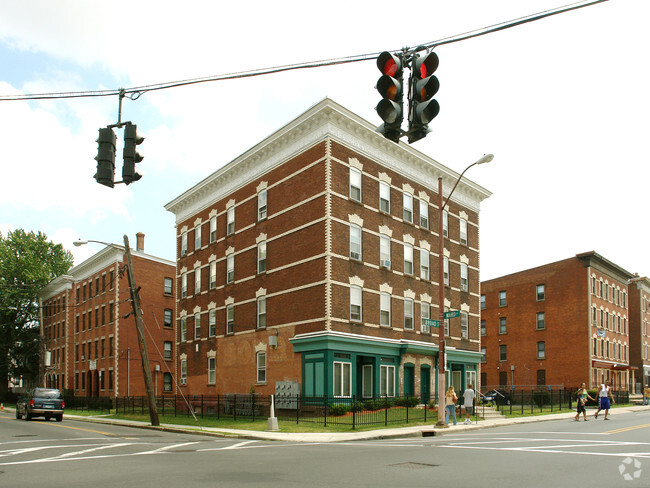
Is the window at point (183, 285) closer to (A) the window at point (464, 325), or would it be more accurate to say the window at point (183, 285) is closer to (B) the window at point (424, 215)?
(B) the window at point (424, 215)

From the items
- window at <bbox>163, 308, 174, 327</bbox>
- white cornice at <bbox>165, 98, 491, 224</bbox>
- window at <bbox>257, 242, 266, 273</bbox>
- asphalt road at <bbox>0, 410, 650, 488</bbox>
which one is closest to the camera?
asphalt road at <bbox>0, 410, 650, 488</bbox>

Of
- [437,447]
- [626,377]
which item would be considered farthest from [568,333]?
Result: [437,447]

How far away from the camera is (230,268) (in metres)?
41.2

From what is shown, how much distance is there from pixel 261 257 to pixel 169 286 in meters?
25.9

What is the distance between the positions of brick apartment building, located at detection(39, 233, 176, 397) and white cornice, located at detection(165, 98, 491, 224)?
46.8 feet

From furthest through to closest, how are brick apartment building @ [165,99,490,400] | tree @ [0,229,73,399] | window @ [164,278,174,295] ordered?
1. tree @ [0,229,73,399]
2. window @ [164,278,174,295]
3. brick apartment building @ [165,99,490,400]

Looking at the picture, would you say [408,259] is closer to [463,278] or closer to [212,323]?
[463,278]

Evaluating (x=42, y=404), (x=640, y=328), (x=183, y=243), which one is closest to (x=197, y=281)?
(x=183, y=243)

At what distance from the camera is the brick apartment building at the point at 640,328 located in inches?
3031

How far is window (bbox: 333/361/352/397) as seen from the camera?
31797 millimetres

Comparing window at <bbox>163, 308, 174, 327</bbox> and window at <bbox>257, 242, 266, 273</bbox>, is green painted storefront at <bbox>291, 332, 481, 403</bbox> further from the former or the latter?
window at <bbox>163, 308, 174, 327</bbox>

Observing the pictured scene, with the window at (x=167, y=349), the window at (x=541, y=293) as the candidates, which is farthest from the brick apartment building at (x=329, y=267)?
the window at (x=541, y=293)

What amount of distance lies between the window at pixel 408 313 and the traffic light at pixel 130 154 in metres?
27.8

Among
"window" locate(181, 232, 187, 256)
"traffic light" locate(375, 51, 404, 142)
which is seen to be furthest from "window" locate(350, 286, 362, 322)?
"traffic light" locate(375, 51, 404, 142)
